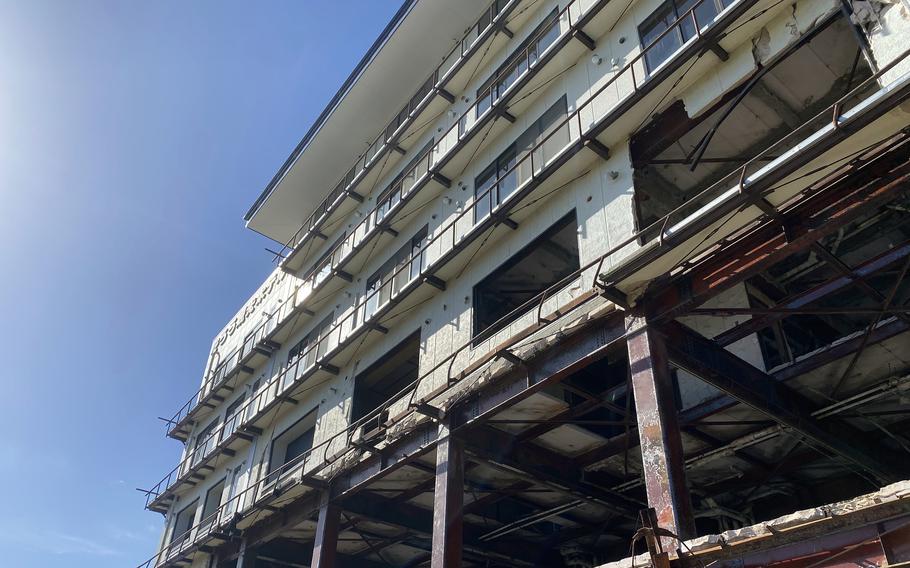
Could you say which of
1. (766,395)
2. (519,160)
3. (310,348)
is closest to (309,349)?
(310,348)

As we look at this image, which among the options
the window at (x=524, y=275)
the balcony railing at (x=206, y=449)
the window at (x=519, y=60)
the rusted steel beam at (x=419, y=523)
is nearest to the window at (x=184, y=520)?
the balcony railing at (x=206, y=449)

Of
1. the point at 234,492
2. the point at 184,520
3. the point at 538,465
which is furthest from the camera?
the point at 184,520

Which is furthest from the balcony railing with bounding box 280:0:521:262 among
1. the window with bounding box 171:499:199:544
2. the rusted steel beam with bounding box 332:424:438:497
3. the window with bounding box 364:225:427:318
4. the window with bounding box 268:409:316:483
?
the window with bounding box 171:499:199:544

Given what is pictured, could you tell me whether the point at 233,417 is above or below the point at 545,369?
above

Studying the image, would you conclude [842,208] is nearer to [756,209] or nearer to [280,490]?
[756,209]

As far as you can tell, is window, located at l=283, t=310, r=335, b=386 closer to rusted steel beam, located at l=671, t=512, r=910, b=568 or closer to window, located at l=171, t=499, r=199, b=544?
window, located at l=171, t=499, r=199, b=544

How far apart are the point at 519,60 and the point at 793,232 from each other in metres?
11.6

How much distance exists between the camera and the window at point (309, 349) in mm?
23656

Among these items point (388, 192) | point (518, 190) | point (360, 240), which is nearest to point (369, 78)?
point (388, 192)

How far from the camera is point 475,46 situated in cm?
2167

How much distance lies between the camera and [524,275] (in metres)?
18.5

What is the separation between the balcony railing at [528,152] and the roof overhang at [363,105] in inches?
195

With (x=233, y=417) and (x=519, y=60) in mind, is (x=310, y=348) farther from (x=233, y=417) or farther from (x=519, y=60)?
(x=519, y=60)

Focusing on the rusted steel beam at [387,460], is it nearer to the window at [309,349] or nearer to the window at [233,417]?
the window at [309,349]
